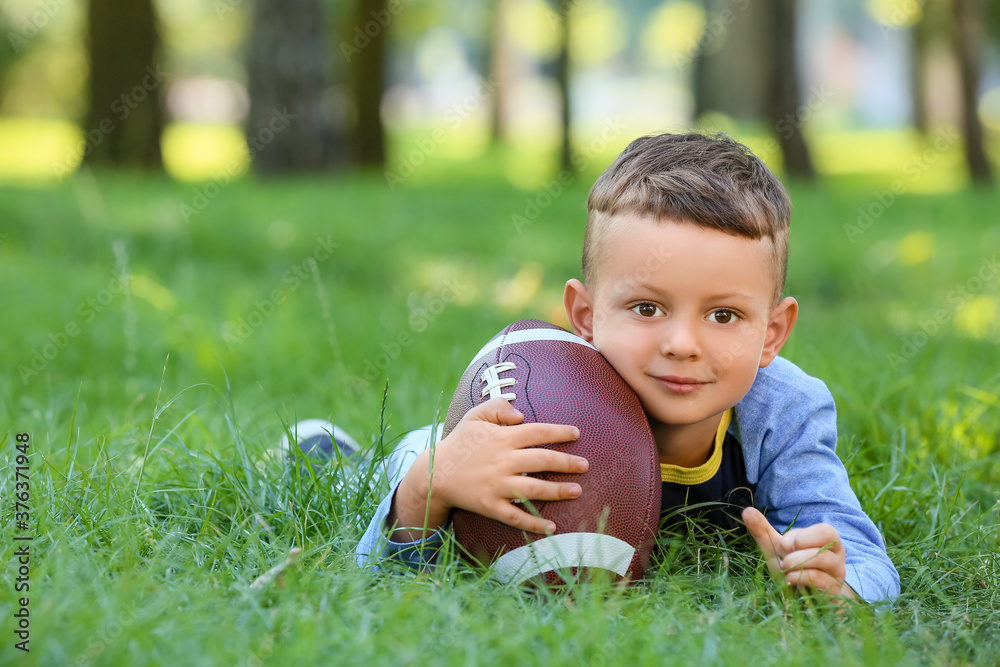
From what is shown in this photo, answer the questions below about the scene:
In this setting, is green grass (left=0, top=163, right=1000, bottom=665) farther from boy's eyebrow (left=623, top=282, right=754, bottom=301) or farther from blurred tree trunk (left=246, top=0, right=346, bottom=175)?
blurred tree trunk (left=246, top=0, right=346, bottom=175)

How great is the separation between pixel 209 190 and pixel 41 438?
5761mm

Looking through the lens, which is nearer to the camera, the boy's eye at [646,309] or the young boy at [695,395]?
the young boy at [695,395]

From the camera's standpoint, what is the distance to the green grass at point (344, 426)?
1.92m

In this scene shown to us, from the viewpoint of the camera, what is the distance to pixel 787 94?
1352 centimetres

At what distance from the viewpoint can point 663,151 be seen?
2.59 meters

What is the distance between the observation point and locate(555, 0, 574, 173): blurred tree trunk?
1603cm

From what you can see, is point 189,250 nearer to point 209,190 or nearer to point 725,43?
point 209,190

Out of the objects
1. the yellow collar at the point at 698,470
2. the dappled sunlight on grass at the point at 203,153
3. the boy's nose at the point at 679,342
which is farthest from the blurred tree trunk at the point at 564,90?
the boy's nose at the point at 679,342

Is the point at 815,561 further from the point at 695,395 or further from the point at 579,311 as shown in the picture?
the point at 579,311

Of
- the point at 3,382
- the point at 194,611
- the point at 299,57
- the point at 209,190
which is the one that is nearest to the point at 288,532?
the point at 194,611

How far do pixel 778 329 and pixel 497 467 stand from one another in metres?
0.92

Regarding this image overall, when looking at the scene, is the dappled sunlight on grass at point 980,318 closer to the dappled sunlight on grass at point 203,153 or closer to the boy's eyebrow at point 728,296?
the boy's eyebrow at point 728,296

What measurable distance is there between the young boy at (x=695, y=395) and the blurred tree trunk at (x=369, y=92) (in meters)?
14.1

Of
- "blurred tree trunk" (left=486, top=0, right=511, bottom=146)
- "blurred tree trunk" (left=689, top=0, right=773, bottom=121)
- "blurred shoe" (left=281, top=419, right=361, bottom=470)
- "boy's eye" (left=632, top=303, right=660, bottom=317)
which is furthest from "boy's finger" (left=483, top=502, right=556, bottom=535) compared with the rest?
"blurred tree trunk" (left=486, top=0, right=511, bottom=146)
